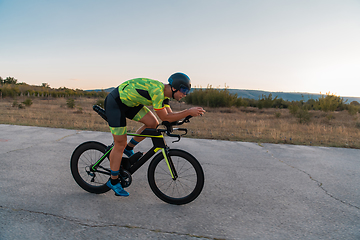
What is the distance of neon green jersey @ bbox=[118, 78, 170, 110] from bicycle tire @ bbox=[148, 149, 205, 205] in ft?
2.32

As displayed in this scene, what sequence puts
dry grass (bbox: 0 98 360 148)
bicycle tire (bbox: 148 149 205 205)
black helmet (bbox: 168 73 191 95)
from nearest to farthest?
1. black helmet (bbox: 168 73 191 95)
2. bicycle tire (bbox: 148 149 205 205)
3. dry grass (bbox: 0 98 360 148)

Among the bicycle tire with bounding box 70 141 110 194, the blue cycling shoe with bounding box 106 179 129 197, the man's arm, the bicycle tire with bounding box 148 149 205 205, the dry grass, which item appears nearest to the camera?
the man's arm

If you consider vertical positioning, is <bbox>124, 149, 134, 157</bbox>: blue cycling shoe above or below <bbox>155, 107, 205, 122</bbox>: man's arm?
below

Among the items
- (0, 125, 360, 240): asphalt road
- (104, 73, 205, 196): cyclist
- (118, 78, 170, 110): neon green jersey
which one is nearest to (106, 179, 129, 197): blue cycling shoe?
(104, 73, 205, 196): cyclist

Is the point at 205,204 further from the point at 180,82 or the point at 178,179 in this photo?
the point at 180,82

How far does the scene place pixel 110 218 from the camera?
2.71m

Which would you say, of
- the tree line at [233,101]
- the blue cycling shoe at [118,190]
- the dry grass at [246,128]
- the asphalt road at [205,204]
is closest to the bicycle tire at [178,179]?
the asphalt road at [205,204]

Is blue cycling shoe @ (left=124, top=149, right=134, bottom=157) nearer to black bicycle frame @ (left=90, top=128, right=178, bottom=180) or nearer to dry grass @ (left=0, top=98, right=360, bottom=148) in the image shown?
black bicycle frame @ (left=90, top=128, right=178, bottom=180)

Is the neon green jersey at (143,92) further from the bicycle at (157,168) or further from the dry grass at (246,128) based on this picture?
the dry grass at (246,128)

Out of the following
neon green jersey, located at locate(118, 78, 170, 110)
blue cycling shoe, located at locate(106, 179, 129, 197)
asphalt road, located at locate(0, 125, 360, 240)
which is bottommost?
asphalt road, located at locate(0, 125, 360, 240)

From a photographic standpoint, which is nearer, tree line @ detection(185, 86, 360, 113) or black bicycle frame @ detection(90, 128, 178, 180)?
black bicycle frame @ detection(90, 128, 178, 180)

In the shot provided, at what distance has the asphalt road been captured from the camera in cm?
250

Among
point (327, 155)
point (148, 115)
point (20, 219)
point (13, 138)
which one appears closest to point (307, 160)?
point (327, 155)

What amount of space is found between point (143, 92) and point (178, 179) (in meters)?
1.26
